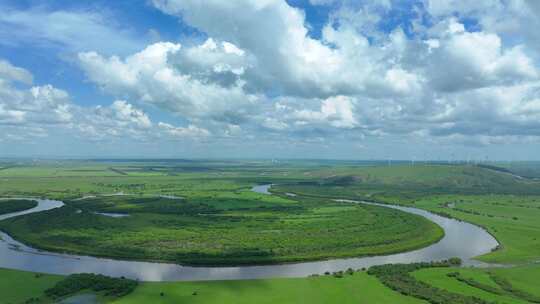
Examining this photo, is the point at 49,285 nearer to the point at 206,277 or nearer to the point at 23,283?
the point at 23,283

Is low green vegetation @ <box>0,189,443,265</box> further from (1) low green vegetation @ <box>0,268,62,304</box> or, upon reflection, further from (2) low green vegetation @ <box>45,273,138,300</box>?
(1) low green vegetation @ <box>0,268,62,304</box>

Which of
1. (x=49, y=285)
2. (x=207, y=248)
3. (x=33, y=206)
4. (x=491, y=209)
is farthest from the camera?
(x=491, y=209)

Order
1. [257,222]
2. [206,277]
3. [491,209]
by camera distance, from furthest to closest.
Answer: [491,209] < [257,222] < [206,277]

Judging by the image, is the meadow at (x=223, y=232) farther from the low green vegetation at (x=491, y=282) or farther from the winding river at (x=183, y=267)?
the low green vegetation at (x=491, y=282)

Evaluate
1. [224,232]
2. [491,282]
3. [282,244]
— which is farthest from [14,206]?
[491,282]

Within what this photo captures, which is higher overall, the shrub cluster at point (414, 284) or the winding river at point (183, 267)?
the shrub cluster at point (414, 284)

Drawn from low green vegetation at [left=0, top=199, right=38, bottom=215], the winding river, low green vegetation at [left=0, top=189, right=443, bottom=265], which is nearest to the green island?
low green vegetation at [left=0, top=189, right=443, bottom=265]

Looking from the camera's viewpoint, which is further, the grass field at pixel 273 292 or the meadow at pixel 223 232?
the meadow at pixel 223 232

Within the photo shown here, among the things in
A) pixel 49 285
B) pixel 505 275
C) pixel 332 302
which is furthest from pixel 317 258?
pixel 49 285

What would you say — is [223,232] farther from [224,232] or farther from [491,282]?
[491,282]

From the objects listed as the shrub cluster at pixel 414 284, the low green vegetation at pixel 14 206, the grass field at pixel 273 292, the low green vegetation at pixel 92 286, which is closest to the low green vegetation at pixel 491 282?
the shrub cluster at pixel 414 284

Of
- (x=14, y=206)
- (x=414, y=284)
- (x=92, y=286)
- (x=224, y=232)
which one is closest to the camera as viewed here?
(x=92, y=286)
